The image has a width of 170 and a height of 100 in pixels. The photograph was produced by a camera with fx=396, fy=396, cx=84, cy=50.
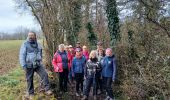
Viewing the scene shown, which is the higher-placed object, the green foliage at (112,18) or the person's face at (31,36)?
the green foliage at (112,18)

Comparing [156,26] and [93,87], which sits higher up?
[156,26]

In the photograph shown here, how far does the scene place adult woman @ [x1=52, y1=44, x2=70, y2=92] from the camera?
1454 centimetres

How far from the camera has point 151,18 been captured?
1550 centimetres

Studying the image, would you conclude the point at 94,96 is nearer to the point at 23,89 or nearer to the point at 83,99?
the point at 83,99

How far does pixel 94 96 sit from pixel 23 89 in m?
2.77

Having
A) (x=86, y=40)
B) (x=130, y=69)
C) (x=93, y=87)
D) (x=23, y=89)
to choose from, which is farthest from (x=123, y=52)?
(x=86, y=40)

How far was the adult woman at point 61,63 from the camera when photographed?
1454 centimetres

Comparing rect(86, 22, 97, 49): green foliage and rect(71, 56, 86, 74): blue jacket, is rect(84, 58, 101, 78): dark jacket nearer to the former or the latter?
rect(71, 56, 86, 74): blue jacket

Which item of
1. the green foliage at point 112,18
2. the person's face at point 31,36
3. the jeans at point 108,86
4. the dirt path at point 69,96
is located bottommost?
the dirt path at point 69,96

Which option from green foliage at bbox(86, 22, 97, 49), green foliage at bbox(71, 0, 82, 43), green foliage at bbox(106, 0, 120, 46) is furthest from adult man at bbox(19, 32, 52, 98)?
green foliage at bbox(71, 0, 82, 43)

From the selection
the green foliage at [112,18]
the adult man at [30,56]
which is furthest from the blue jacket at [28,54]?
the green foliage at [112,18]

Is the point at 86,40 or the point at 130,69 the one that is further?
the point at 86,40

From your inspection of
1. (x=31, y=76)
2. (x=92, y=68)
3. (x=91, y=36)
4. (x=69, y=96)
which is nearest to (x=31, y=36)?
(x=31, y=76)

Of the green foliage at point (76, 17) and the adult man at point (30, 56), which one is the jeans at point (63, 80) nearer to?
the adult man at point (30, 56)
